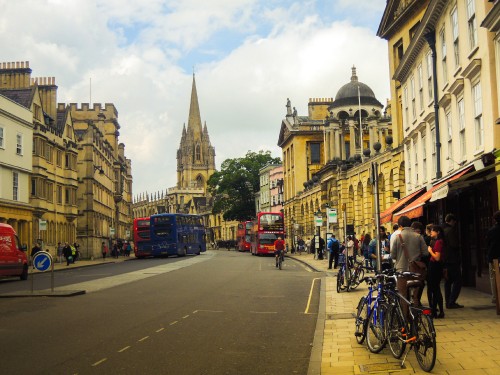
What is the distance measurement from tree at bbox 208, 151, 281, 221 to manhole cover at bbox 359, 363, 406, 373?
3775 inches

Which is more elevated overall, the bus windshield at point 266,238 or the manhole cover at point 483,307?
the bus windshield at point 266,238

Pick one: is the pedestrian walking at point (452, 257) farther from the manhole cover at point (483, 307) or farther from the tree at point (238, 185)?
the tree at point (238, 185)

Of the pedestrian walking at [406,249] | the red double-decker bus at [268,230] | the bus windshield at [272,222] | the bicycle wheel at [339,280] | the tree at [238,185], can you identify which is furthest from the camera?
the tree at [238,185]

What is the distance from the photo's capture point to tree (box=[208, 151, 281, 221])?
104562 mm

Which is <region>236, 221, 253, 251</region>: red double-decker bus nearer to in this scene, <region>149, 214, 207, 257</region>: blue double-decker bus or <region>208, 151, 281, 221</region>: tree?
<region>149, 214, 207, 257</region>: blue double-decker bus

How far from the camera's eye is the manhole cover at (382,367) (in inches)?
307

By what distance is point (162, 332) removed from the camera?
11516mm

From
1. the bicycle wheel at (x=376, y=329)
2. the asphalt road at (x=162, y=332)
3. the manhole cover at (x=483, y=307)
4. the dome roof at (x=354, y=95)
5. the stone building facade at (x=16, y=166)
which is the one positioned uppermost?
the dome roof at (x=354, y=95)

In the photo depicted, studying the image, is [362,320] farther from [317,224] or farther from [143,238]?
[143,238]

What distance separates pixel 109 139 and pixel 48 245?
4187 cm

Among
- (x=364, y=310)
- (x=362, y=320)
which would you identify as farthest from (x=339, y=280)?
(x=364, y=310)

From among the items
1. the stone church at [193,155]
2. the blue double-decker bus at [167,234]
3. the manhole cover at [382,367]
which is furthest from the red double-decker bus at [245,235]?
the stone church at [193,155]

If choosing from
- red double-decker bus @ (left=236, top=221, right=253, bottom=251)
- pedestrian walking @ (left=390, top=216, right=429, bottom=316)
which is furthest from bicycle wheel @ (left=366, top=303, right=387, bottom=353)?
red double-decker bus @ (left=236, top=221, right=253, bottom=251)

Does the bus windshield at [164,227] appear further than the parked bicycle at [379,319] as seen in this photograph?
Yes
